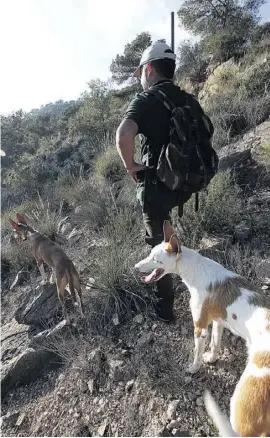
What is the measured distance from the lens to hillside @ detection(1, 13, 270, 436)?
2.39 meters

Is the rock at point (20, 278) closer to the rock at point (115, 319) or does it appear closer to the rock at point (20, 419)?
the rock at point (115, 319)

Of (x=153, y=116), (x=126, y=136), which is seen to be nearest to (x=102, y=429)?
(x=126, y=136)

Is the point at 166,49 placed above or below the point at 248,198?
above

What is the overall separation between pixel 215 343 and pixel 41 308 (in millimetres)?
1925

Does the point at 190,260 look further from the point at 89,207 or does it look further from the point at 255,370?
the point at 89,207

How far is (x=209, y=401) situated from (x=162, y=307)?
3.92ft

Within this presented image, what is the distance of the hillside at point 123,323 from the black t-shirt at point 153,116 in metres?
1.37

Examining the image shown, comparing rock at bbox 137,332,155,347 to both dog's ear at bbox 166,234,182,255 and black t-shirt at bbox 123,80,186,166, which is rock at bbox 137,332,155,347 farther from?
black t-shirt at bbox 123,80,186,166

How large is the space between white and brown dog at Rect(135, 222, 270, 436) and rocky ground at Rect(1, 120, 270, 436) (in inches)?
7.7

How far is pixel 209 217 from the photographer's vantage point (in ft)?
12.5

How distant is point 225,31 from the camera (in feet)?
41.2

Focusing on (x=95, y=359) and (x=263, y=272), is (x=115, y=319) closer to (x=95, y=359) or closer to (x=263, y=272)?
(x=95, y=359)

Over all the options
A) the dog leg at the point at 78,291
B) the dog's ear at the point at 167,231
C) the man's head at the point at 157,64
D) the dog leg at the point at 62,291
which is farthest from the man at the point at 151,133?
the dog leg at the point at 62,291

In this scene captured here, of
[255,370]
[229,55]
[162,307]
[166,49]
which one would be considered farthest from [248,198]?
[229,55]
